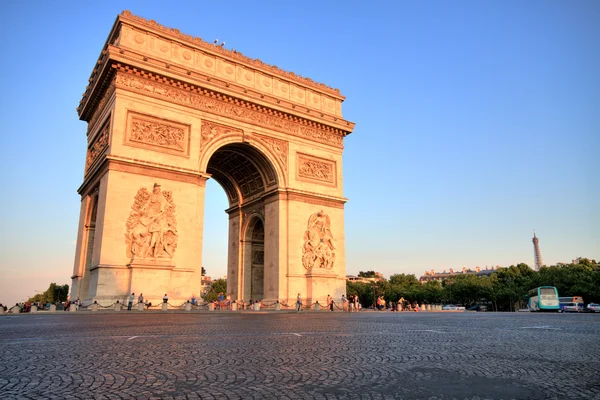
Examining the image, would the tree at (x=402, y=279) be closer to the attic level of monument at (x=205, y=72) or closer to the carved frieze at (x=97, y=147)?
the attic level of monument at (x=205, y=72)

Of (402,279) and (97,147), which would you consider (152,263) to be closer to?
(97,147)

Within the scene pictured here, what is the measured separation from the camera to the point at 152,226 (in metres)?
21.0

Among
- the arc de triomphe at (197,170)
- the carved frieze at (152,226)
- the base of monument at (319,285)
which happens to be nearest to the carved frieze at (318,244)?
the arc de triomphe at (197,170)

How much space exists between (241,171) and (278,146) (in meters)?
3.79

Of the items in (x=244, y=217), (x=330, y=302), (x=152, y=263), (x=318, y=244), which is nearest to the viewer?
(x=152, y=263)

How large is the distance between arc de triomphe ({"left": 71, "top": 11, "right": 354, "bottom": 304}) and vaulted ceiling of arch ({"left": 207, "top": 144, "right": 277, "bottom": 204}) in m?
0.10

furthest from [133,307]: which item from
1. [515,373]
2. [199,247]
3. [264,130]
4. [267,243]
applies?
[515,373]

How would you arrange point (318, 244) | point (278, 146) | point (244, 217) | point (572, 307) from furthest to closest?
point (572, 307) < point (244, 217) < point (278, 146) < point (318, 244)

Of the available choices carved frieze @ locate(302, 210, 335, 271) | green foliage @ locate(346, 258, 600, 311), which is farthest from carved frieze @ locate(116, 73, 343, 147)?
green foliage @ locate(346, 258, 600, 311)

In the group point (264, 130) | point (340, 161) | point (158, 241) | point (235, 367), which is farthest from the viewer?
point (340, 161)

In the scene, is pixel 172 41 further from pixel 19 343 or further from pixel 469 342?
pixel 469 342

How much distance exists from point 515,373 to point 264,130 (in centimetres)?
2371

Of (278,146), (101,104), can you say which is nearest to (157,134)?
(101,104)

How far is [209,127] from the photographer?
79.9 ft
